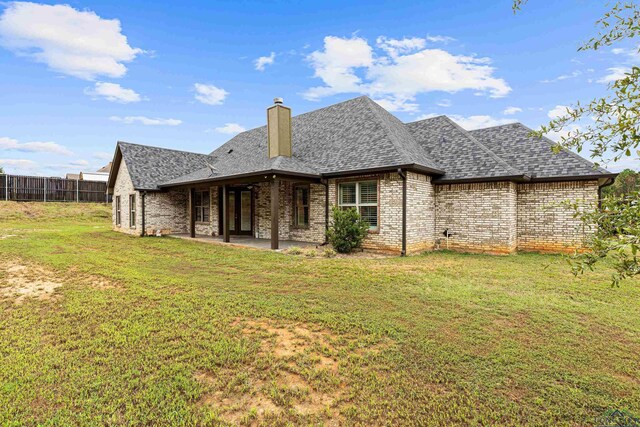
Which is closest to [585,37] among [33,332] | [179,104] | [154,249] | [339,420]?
[339,420]

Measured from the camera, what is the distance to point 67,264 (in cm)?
805

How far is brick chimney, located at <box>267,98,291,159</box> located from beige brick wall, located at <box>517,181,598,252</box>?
903cm

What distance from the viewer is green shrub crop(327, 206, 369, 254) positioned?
33.5 ft

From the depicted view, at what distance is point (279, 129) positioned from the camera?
42.5ft

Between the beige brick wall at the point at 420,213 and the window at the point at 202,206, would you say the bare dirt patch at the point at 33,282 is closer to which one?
the beige brick wall at the point at 420,213

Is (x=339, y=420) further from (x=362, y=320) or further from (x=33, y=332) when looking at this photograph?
(x=33, y=332)

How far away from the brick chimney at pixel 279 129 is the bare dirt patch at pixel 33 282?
8.18m

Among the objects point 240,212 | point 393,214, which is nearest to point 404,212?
point 393,214

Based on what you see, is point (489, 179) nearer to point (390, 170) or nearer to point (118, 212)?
point (390, 170)

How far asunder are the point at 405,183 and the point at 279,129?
5949mm

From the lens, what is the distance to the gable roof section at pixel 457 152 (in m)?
10.4

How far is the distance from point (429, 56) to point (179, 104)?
1644 cm

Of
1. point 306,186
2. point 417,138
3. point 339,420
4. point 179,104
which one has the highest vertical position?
point 179,104

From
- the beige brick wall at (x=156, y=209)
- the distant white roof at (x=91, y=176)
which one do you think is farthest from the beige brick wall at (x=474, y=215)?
the distant white roof at (x=91, y=176)
